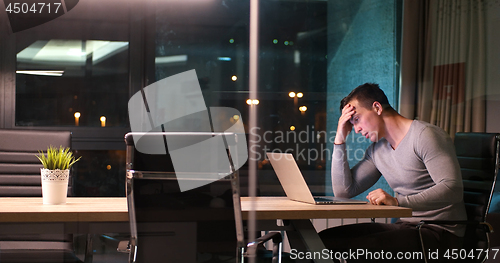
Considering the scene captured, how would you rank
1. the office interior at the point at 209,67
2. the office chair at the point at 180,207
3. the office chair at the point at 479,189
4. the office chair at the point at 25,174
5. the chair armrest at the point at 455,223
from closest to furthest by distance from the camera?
the office chair at the point at 180,207
the chair armrest at the point at 455,223
the office chair at the point at 479,189
the office chair at the point at 25,174
the office interior at the point at 209,67

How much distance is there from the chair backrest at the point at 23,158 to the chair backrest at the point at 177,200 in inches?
39.7

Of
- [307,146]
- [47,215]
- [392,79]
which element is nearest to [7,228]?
[47,215]

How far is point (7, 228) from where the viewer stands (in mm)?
1851

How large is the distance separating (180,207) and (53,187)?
2.19 ft

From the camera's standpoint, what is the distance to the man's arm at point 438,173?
2135 mm

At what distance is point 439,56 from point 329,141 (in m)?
1.09

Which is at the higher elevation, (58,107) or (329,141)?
(58,107)

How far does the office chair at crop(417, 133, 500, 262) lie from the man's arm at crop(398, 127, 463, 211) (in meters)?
0.11

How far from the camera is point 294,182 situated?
2.19 meters

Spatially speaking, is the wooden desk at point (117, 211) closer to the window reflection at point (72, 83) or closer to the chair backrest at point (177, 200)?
the chair backrest at point (177, 200)

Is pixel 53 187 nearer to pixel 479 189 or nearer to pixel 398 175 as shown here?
pixel 398 175

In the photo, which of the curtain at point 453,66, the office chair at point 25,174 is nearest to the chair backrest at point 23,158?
the office chair at point 25,174

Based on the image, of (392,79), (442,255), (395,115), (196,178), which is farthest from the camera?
(392,79)

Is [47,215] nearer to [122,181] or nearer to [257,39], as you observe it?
[122,181]
